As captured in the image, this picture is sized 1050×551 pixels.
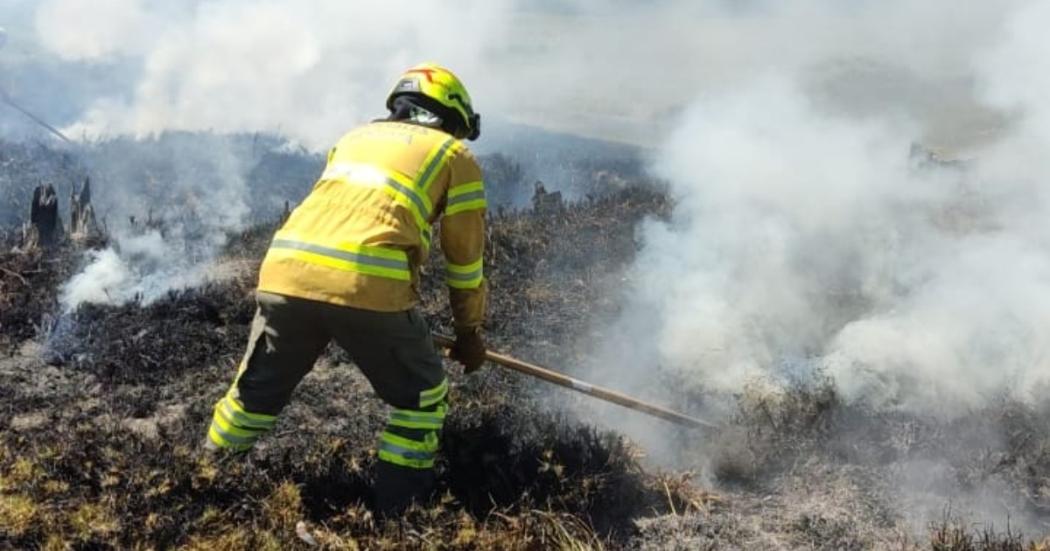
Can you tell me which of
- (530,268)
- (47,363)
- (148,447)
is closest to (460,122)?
(148,447)

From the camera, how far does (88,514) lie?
3180mm

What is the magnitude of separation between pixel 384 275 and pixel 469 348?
78 cm

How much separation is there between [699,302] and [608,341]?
0.79 metres

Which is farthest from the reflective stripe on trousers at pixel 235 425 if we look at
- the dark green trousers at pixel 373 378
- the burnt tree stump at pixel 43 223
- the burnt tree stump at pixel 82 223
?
the burnt tree stump at pixel 43 223

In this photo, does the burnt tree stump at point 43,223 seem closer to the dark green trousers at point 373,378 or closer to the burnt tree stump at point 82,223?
the burnt tree stump at point 82,223

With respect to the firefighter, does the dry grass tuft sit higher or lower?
lower

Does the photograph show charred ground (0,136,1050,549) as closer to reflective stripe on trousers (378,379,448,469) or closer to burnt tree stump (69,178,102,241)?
reflective stripe on trousers (378,379,448,469)

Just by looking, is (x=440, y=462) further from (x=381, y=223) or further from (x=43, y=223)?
(x=43, y=223)

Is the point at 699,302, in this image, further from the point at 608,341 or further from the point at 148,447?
the point at 148,447

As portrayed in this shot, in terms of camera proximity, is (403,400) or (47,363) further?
(47,363)

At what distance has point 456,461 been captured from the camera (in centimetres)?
399

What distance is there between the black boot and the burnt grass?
10cm

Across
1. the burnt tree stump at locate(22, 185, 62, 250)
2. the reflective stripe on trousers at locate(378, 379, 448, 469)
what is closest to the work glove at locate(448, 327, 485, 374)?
the reflective stripe on trousers at locate(378, 379, 448, 469)

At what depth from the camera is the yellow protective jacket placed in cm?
314
